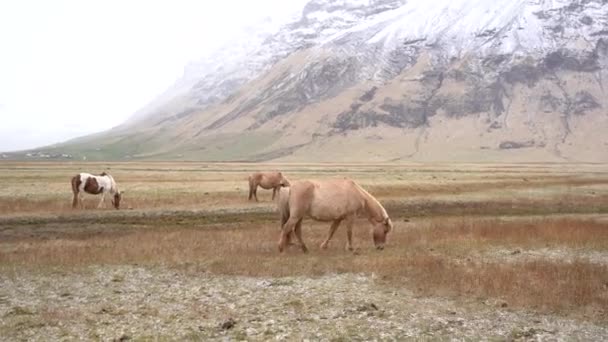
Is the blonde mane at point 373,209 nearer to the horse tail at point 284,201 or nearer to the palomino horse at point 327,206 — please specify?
the palomino horse at point 327,206

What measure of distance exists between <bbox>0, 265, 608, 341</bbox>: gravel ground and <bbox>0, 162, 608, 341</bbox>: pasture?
50 millimetres

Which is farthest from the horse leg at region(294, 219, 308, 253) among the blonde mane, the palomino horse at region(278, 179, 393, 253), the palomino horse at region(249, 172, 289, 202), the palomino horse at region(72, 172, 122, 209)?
the palomino horse at region(249, 172, 289, 202)

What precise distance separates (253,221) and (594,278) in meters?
20.4

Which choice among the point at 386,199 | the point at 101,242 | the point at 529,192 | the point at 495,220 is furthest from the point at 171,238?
the point at 529,192

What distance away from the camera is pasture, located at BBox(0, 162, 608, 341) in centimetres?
1331

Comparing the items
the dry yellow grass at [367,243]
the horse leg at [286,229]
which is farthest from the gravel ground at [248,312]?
the horse leg at [286,229]

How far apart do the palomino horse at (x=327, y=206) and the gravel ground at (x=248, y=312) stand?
14.2 feet

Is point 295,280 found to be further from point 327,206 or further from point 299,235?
point 327,206

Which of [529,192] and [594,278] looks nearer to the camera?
[594,278]

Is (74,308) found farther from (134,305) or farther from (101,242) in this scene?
(101,242)

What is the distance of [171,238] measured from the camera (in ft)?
86.0

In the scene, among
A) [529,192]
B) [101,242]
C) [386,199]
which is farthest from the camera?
[529,192]

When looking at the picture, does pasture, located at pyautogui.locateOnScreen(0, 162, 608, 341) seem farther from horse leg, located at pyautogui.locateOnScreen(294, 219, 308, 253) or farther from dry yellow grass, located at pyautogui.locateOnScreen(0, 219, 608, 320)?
horse leg, located at pyautogui.locateOnScreen(294, 219, 308, 253)

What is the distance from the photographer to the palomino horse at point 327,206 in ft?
72.9
